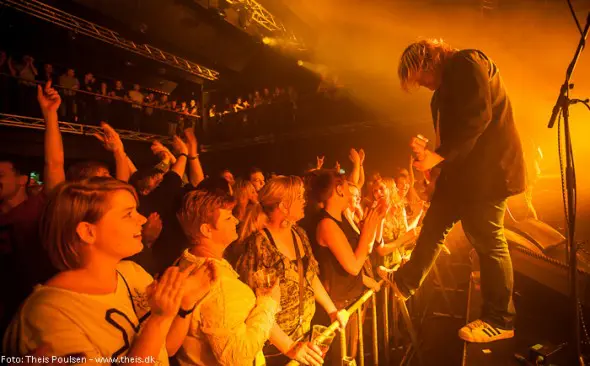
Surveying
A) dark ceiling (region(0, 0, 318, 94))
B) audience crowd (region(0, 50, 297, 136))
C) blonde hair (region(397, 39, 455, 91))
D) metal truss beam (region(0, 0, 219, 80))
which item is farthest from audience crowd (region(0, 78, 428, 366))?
dark ceiling (region(0, 0, 318, 94))

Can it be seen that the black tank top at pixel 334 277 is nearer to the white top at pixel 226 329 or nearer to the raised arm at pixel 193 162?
the white top at pixel 226 329

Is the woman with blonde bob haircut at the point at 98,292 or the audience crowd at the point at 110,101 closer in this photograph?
the woman with blonde bob haircut at the point at 98,292

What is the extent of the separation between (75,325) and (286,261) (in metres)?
1.40

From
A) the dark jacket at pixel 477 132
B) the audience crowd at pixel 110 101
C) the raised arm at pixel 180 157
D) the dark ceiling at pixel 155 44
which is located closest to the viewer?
the dark jacket at pixel 477 132

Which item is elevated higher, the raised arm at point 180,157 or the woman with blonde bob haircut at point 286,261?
the raised arm at point 180,157

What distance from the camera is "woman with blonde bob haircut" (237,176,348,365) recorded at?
2311 mm

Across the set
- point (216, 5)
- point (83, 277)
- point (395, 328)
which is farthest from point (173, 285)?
point (216, 5)

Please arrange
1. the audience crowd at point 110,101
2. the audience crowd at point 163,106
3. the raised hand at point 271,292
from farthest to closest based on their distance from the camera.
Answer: the audience crowd at point 163,106 < the audience crowd at point 110,101 < the raised hand at point 271,292

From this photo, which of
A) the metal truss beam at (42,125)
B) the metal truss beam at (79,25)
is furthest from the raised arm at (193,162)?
the metal truss beam at (79,25)

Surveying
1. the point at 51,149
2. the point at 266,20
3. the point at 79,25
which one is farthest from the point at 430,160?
the point at 79,25

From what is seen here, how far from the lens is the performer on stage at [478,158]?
215cm

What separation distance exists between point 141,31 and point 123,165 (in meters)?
9.78

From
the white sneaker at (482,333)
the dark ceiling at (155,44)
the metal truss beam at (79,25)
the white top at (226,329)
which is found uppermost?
the dark ceiling at (155,44)

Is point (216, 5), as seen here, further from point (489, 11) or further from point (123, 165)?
point (123, 165)
